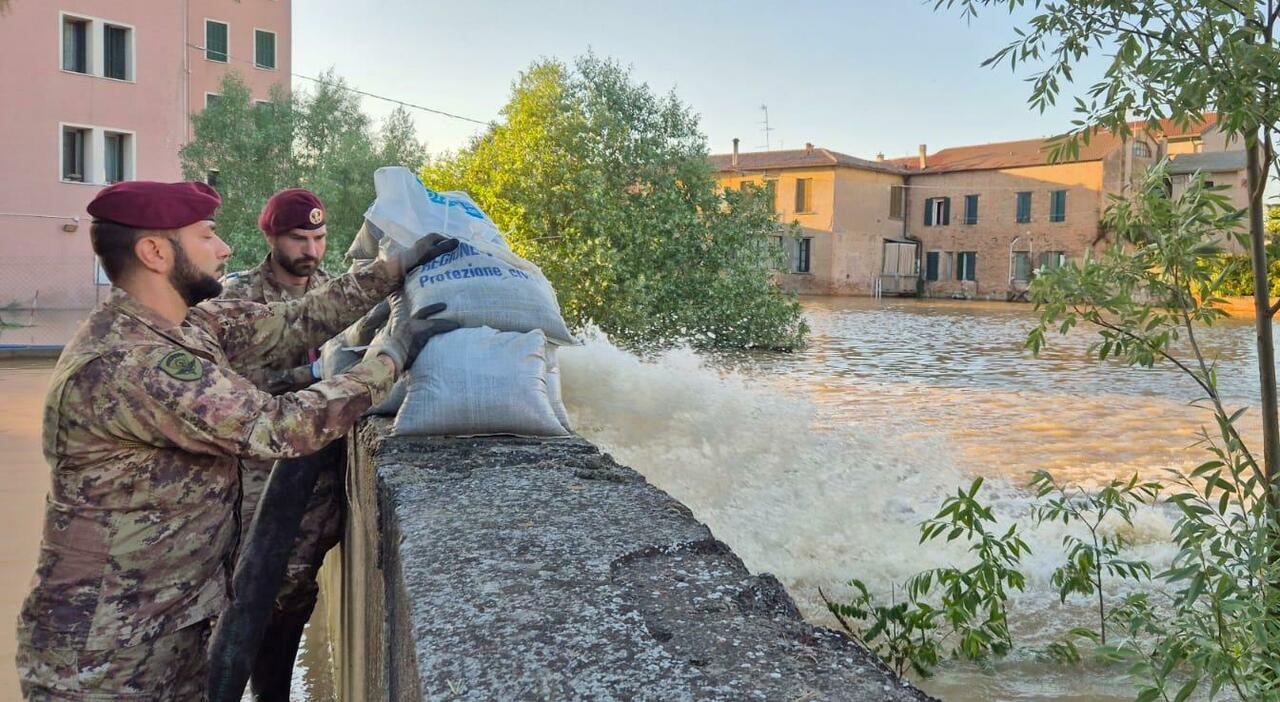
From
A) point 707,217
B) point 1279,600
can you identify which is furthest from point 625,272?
point 1279,600

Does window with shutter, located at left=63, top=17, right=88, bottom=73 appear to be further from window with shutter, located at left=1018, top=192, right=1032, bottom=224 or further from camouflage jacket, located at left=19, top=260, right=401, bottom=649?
window with shutter, located at left=1018, top=192, right=1032, bottom=224

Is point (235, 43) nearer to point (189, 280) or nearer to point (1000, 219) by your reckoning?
point (1000, 219)

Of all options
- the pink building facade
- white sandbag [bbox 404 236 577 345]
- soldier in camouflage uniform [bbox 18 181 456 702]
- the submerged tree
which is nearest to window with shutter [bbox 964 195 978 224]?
the pink building facade

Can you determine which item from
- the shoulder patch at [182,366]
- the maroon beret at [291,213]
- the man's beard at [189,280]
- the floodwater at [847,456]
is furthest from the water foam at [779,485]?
the shoulder patch at [182,366]

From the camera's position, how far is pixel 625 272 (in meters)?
13.7

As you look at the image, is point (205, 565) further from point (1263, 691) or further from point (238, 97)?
point (238, 97)

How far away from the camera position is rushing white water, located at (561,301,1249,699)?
5.68m

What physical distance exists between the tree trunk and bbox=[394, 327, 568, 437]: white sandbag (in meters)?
2.10

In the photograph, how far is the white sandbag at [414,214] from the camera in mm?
3400

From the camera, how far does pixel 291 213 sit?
11.7ft

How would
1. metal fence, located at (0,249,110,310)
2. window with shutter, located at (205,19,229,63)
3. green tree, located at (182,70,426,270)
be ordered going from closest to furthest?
green tree, located at (182,70,426,270), metal fence, located at (0,249,110,310), window with shutter, located at (205,19,229,63)

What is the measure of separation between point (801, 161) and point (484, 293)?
42.0 m

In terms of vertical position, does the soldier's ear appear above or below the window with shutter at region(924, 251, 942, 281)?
below

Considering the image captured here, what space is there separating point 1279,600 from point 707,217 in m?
13.3
